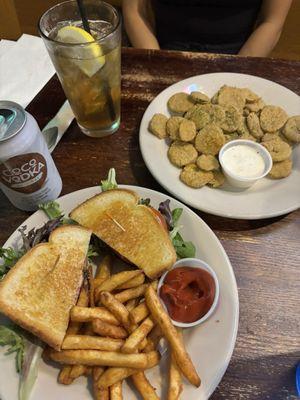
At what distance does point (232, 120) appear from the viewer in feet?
4.99

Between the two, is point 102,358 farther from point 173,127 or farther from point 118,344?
point 173,127

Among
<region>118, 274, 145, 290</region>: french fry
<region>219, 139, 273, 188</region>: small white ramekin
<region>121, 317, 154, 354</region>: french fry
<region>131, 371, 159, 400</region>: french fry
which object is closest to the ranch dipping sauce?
<region>219, 139, 273, 188</region>: small white ramekin

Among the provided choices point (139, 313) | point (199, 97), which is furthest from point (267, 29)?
point (139, 313)

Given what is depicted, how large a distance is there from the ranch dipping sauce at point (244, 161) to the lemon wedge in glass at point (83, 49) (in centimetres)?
58

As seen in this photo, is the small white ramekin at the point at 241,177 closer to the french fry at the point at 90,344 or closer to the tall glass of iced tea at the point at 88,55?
the tall glass of iced tea at the point at 88,55

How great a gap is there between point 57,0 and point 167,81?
2703 millimetres

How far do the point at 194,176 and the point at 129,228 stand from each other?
0.35m

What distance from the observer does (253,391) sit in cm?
101

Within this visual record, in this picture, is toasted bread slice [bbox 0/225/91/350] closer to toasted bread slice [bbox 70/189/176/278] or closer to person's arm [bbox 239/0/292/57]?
toasted bread slice [bbox 70/189/176/278]

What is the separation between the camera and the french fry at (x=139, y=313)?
100cm

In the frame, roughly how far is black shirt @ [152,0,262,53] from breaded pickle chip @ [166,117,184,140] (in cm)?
97

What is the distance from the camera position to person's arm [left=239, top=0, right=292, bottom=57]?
208cm

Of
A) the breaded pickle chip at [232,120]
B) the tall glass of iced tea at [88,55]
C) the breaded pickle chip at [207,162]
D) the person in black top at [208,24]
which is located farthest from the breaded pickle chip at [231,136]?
the person in black top at [208,24]

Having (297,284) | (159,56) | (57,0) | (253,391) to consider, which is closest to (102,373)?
(253,391)
